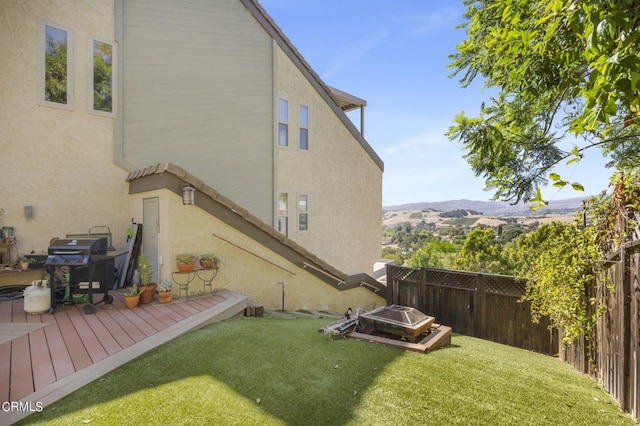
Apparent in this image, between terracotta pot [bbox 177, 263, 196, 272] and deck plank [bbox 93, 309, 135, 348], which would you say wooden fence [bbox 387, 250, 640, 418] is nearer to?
terracotta pot [bbox 177, 263, 196, 272]

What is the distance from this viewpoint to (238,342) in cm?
473

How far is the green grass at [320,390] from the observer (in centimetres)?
307

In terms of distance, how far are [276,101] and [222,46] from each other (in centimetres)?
248

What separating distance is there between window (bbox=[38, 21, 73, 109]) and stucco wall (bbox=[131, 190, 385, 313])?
2.85 meters

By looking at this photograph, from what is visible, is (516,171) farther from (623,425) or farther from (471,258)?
(471,258)

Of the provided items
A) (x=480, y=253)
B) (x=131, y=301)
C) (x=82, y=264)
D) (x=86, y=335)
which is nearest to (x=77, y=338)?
(x=86, y=335)

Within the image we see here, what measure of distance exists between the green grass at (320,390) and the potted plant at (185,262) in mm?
1895

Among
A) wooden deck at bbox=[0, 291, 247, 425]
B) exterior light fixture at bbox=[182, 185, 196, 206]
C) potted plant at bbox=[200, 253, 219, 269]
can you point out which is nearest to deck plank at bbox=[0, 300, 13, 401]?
wooden deck at bbox=[0, 291, 247, 425]

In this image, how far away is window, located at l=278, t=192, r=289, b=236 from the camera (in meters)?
12.3

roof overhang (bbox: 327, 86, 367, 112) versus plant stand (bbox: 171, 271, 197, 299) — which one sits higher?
roof overhang (bbox: 327, 86, 367, 112)

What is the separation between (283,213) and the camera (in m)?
12.4

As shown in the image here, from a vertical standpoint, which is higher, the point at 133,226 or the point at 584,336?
the point at 133,226

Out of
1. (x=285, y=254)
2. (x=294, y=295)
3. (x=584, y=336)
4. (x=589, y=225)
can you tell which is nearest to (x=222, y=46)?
(x=285, y=254)

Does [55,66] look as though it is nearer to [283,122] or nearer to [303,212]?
[283,122]
